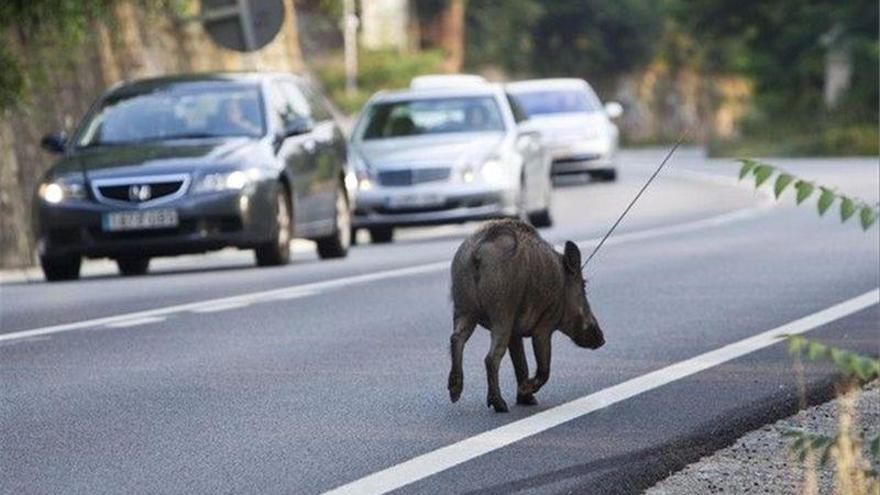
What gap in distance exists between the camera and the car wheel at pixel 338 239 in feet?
84.7

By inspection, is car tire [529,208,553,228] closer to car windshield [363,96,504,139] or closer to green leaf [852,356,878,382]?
car windshield [363,96,504,139]

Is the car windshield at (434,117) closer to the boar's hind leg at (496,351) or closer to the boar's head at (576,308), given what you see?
the boar's head at (576,308)

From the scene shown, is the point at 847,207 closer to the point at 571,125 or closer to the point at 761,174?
the point at 761,174

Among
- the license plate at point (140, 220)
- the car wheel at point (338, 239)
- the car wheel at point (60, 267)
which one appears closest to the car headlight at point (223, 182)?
the license plate at point (140, 220)

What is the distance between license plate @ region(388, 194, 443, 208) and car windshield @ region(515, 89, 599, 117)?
18047mm

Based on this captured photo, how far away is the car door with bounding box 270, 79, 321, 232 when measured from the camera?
24188 mm

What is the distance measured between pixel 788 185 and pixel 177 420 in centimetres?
375

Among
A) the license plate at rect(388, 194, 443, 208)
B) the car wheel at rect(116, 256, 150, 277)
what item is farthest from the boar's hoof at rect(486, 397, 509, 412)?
the license plate at rect(388, 194, 443, 208)

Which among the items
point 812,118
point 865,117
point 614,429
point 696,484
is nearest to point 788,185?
point 696,484

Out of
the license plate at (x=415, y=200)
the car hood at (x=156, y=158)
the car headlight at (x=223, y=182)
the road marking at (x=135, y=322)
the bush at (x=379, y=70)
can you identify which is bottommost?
A: the bush at (x=379, y=70)

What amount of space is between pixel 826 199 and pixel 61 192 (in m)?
15.1

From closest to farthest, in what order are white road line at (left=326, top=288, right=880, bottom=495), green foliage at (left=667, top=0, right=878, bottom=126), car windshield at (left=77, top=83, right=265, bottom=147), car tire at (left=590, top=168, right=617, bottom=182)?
white road line at (left=326, top=288, right=880, bottom=495), car windshield at (left=77, top=83, right=265, bottom=147), car tire at (left=590, top=168, right=617, bottom=182), green foliage at (left=667, top=0, right=878, bottom=126)

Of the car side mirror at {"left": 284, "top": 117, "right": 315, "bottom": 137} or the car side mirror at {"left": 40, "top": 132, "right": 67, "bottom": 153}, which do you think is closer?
the car side mirror at {"left": 40, "top": 132, "right": 67, "bottom": 153}

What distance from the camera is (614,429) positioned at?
427 inches
